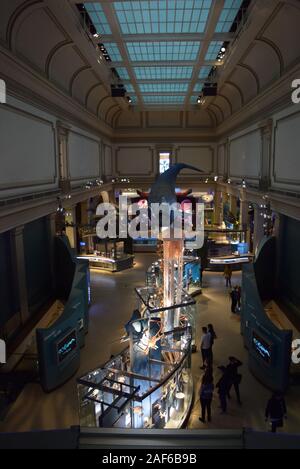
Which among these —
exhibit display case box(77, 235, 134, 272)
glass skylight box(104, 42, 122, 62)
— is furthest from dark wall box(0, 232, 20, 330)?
exhibit display case box(77, 235, 134, 272)

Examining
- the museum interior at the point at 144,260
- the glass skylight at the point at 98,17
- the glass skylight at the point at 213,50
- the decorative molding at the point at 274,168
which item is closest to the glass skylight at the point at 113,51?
the museum interior at the point at 144,260

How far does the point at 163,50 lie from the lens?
44.2ft

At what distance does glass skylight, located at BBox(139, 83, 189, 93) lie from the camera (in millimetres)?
18825

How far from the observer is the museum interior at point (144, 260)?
22.7ft

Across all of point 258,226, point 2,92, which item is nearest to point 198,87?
point 258,226

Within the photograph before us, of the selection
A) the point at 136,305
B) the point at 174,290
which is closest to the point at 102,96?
the point at 136,305

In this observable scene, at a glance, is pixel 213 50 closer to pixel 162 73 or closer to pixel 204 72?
pixel 204 72

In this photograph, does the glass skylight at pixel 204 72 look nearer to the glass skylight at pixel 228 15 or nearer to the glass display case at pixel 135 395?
the glass skylight at pixel 228 15

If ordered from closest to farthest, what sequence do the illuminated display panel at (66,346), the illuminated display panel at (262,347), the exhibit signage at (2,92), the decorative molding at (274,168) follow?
the illuminated display panel at (262,347)
the illuminated display panel at (66,346)
the exhibit signage at (2,92)
the decorative molding at (274,168)

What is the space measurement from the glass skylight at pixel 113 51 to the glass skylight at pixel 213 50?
10.4ft

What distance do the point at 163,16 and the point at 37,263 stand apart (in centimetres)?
828

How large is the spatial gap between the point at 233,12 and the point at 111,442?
10.9 m

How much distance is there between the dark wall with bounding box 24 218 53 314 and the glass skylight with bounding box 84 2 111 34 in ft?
20.3
